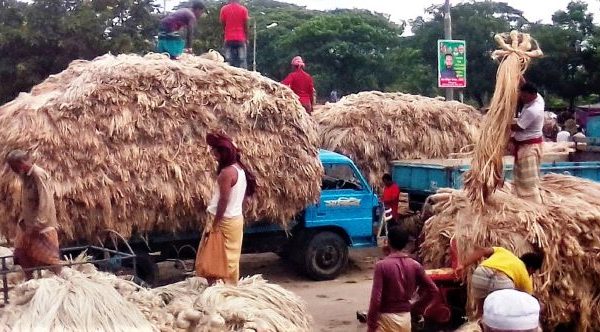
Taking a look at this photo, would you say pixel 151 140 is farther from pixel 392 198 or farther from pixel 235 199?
pixel 392 198

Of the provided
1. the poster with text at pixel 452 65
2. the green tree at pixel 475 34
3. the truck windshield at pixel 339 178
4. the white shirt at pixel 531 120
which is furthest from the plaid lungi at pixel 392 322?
the green tree at pixel 475 34

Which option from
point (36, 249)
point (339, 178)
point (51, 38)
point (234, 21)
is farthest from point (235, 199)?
point (51, 38)

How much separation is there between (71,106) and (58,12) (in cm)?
1209

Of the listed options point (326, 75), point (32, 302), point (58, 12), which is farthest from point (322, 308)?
point (326, 75)

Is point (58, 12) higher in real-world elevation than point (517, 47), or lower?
higher

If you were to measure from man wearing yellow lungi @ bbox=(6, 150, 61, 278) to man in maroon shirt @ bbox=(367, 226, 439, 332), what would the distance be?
8.47 ft

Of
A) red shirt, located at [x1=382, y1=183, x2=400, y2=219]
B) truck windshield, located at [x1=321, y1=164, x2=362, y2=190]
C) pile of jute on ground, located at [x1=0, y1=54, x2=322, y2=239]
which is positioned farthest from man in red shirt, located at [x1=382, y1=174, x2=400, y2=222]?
pile of jute on ground, located at [x1=0, y1=54, x2=322, y2=239]

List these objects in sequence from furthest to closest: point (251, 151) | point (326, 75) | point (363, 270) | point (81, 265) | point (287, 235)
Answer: point (326, 75), point (363, 270), point (287, 235), point (251, 151), point (81, 265)

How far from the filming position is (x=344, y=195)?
1113 centimetres

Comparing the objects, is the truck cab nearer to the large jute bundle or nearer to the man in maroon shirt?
the man in maroon shirt

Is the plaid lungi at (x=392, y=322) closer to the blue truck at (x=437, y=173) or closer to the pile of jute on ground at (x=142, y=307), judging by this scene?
the pile of jute on ground at (x=142, y=307)

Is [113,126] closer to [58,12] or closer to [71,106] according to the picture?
[71,106]

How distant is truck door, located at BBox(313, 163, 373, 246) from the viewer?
11.1 meters

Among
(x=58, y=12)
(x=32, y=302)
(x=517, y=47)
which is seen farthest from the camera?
(x=58, y=12)
